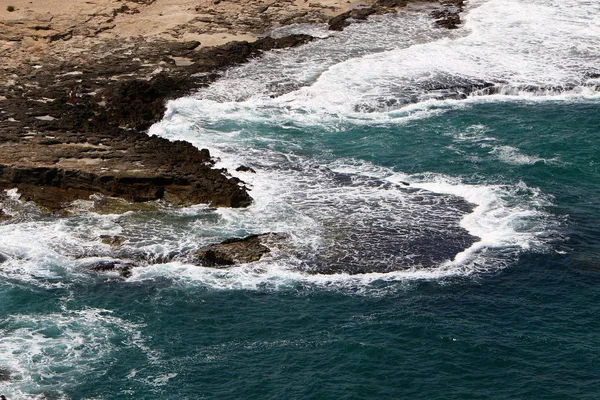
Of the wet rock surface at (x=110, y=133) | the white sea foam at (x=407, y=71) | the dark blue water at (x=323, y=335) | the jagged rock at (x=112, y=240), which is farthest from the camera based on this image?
the white sea foam at (x=407, y=71)

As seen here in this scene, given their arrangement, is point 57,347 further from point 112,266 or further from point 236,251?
point 236,251

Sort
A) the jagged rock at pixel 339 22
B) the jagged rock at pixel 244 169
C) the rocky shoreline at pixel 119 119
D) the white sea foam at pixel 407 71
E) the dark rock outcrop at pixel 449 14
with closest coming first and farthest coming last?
the rocky shoreline at pixel 119 119 < the jagged rock at pixel 244 169 < the white sea foam at pixel 407 71 < the jagged rock at pixel 339 22 < the dark rock outcrop at pixel 449 14

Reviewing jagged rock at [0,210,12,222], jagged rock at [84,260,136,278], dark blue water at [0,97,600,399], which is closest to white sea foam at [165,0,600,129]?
jagged rock at [0,210,12,222]

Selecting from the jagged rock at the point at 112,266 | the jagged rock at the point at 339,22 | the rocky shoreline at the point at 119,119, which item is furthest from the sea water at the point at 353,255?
the jagged rock at the point at 339,22

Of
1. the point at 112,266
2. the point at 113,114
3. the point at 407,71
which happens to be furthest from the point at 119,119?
the point at 407,71

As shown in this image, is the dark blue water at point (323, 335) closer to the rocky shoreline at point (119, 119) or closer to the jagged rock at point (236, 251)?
the jagged rock at point (236, 251)

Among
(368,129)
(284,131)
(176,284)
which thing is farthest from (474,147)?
(176,284)
